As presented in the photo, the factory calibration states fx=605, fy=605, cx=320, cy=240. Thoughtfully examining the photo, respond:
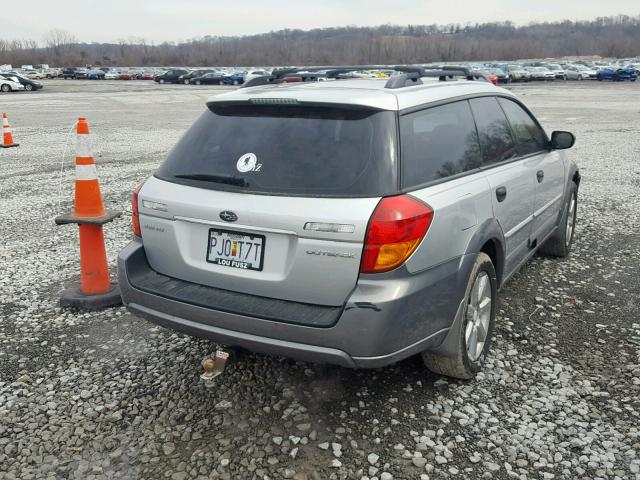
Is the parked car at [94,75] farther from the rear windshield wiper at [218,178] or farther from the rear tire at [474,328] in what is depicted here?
the rear tire at [474,328]

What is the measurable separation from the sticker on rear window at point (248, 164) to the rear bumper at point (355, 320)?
2.19 feet

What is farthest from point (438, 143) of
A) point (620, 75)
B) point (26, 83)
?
point (620, 75)

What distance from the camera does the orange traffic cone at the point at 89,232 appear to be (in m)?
4.50

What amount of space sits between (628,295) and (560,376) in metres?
1.69

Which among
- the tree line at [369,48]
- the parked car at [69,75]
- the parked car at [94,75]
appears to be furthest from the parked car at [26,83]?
the tree line at [369,48]

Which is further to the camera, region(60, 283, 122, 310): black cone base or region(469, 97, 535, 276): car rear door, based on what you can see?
region(60, 283, 122, 310): black cone base

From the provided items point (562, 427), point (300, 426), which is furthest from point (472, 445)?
point (300, 426)

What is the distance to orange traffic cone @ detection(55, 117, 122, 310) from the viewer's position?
4500 mm

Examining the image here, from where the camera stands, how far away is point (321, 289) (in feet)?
9.62

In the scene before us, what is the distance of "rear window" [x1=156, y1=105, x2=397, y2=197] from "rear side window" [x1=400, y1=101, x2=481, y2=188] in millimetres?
125

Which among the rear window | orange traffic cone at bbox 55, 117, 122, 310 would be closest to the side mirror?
the rear window

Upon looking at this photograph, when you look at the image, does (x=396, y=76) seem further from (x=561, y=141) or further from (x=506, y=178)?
(x=561, y=141)

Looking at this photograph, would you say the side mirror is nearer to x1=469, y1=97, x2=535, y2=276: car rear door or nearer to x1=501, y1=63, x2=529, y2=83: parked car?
x1=469, y1=97, x2=535, y2=276: car rear door

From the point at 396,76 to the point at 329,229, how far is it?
1.21 meters
